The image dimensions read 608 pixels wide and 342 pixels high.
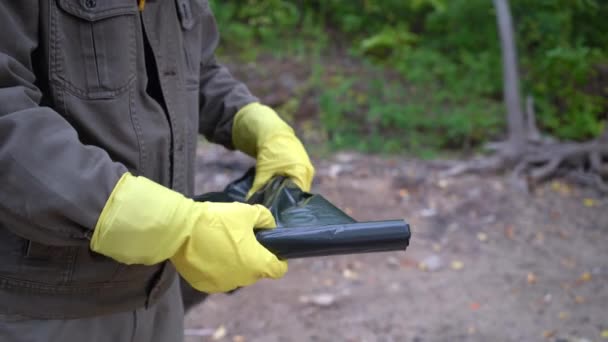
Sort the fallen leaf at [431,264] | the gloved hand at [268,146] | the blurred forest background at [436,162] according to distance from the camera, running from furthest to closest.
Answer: the fallen leaf at [431,264] → the blurred forest background at [436,162] → the gloved hand at [268,146]

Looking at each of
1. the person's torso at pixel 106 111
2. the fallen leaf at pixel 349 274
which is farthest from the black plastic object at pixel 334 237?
the fallen leaf at pixel 349 274

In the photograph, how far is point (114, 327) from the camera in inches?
64.2

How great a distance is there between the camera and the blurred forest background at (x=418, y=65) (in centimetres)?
662

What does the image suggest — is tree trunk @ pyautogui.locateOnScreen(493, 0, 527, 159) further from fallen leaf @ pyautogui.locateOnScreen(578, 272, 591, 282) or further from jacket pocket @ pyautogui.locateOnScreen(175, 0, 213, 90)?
jacket pocket @ pyautogui.locateOnScreen(175, 0, 213, 90)

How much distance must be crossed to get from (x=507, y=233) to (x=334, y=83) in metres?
3.32

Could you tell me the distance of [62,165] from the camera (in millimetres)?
1248

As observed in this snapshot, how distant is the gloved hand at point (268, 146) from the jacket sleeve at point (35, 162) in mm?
734

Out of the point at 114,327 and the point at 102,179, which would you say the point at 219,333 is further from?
the point at 102,179

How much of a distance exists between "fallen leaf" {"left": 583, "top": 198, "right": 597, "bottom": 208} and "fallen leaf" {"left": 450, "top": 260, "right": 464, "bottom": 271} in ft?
4.80

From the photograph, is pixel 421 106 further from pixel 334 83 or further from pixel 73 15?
pixel 73 15

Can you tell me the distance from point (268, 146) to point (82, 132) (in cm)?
71

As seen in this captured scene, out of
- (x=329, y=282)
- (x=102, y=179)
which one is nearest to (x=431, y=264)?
(x=329, y=282)

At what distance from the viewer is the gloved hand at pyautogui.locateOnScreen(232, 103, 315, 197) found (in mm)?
1993

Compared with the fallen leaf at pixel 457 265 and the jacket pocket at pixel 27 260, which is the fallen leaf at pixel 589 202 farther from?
the jacket pocket at pixel 27 260
